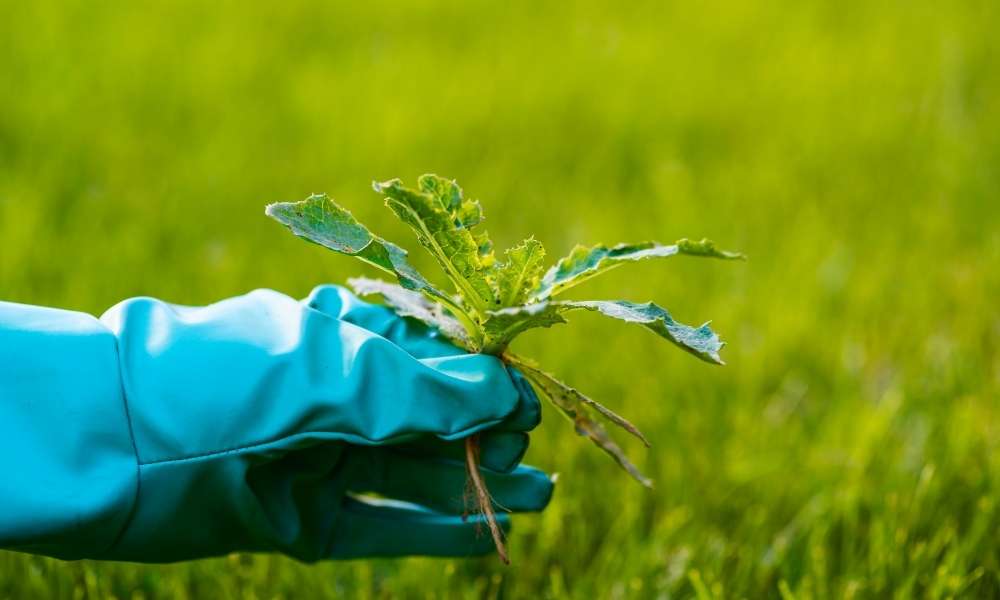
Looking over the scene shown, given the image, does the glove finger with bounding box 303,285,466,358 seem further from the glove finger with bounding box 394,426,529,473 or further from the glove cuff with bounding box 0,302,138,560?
the glove cuff with bounding box 0,302,138,560

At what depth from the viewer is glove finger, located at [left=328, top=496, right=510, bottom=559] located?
45.3 inches

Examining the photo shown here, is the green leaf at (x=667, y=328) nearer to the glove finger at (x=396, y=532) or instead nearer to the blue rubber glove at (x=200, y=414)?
the blue rubber glove at (x=200, y=414)

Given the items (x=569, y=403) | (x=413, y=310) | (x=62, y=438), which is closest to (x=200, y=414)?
(x=62, y=438)

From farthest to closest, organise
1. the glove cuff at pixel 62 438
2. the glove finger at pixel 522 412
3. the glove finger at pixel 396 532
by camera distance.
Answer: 1. the glove finger at pixel 396 532
2. the glove finger at pixel 522 412
3. the glove cuff at pixel 62 438

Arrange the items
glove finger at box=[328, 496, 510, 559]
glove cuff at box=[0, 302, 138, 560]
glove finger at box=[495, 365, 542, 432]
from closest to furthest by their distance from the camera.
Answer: glove cuff at box=[0, 302, 138, 560]
glove finger at box=[495, 365, 542, 432]
glove finger at box=[328, 496, 510, 559]

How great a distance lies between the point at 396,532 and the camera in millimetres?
1154

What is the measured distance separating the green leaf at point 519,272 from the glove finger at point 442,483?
19cm

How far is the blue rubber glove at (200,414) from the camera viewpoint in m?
0.91

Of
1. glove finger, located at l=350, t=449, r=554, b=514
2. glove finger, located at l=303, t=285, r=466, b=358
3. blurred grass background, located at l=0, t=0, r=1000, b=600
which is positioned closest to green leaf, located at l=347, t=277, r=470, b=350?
glove finger, located at l=303, t=285, r=466, b=358

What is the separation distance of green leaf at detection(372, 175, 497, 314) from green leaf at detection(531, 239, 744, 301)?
55mm

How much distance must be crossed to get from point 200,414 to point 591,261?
1.20ft

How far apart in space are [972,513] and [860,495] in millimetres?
148

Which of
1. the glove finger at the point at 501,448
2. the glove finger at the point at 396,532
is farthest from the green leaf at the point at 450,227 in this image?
the glove finger at the point at 396,532

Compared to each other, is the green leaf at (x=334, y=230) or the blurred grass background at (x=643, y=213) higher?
the green leaf at (x=334, y=230)
